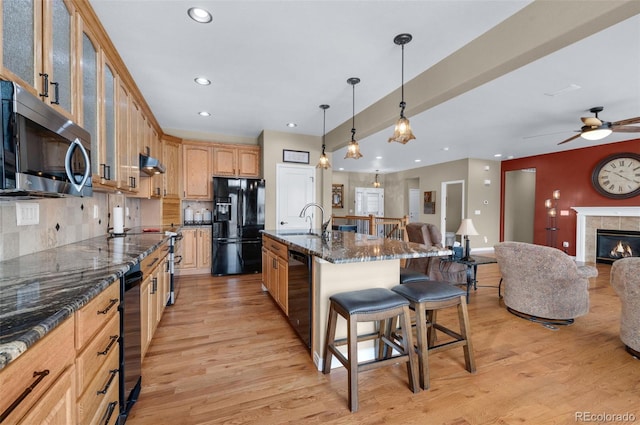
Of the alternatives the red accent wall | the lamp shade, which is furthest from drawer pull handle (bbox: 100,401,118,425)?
the red accent wall

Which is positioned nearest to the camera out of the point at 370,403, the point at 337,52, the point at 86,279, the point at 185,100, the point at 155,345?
the point at 86,279

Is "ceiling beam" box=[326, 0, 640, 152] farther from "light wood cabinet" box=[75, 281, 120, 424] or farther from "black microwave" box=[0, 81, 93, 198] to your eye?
"light wood cabinet" box=[75, 281, 120, 424]

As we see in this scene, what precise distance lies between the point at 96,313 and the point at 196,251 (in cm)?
397

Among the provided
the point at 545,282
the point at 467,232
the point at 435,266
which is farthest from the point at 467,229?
the point at 545,282

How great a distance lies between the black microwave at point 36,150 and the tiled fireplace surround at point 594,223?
330 inches

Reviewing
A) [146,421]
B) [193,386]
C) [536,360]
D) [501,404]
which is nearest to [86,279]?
[146,421]

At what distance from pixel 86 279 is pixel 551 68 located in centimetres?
407

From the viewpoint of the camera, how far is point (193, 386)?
1.85 m

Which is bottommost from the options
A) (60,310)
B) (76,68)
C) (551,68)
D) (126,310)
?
(126,310)

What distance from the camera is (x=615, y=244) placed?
224 inches

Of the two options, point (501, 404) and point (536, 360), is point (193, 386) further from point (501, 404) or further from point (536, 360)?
point (536, 360)

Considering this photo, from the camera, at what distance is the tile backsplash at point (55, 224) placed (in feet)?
4.92

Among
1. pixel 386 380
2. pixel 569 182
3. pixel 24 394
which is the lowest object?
pixel 386 380

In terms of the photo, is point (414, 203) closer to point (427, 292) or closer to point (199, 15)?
point (427, 292)
